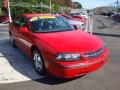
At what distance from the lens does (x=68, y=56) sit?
17.6 ft

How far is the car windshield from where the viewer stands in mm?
7020

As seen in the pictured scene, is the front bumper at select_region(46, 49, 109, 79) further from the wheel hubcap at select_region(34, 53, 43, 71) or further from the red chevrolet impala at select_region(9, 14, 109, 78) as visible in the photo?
the wheel hubcap at select_region(34, 53, 43, 71)

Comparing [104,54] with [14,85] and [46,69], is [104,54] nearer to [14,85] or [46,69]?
[46,69]

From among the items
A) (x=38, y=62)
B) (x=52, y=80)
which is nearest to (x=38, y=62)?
(x=38, y=62)

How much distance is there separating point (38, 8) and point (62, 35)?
47.2 metres

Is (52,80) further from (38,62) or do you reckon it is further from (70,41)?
(70,41)

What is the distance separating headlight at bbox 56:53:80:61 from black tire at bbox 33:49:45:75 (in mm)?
769

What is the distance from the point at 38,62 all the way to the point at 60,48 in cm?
98

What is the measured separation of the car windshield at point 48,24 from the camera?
7.02 metres

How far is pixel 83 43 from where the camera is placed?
19.2ft

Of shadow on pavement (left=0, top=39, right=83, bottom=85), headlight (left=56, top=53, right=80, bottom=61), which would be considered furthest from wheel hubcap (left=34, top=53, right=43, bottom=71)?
headlight (left=56, top=53, right=80, bottom=61)

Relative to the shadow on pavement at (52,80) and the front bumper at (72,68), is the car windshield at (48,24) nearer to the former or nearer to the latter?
the shadow on pavement at (52,80)

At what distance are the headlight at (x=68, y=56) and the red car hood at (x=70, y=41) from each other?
13 centimetres

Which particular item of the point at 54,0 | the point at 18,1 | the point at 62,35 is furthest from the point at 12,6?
the point at 62,35
